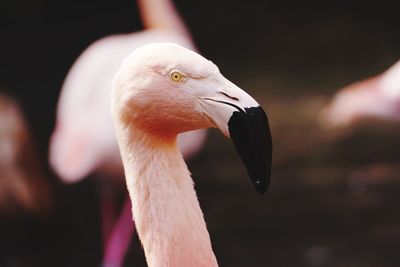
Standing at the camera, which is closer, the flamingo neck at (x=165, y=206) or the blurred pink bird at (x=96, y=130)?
the flamingo neck at (x=165, y=206)

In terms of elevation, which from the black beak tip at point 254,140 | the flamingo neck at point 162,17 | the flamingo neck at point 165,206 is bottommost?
the flamingo neck at point 162,17

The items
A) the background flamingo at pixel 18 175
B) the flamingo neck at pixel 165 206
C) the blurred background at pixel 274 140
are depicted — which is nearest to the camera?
the flamingo neck at pixel 165 206

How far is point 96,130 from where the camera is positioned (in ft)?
17.6

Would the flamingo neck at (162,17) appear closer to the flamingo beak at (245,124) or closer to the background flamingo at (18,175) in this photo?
the background flamingo at (18,175)

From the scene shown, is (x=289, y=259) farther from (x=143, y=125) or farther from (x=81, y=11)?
(x=81, y=11)

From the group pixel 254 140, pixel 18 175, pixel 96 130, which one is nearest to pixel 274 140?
pixel 18 175

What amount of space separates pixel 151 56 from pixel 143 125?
6.3 inches

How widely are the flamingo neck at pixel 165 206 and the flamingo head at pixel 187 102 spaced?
0.05 m

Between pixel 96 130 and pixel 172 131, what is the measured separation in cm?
321

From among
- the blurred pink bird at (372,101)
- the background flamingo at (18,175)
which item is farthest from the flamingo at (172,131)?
the blurred pink bird at (372,101)

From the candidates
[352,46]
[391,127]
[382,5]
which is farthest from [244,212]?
[382,5]

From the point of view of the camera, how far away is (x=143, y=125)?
7.20ft

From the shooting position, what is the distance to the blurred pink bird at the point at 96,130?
17.7ft

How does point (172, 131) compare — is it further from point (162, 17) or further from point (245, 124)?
point (162, 17)
